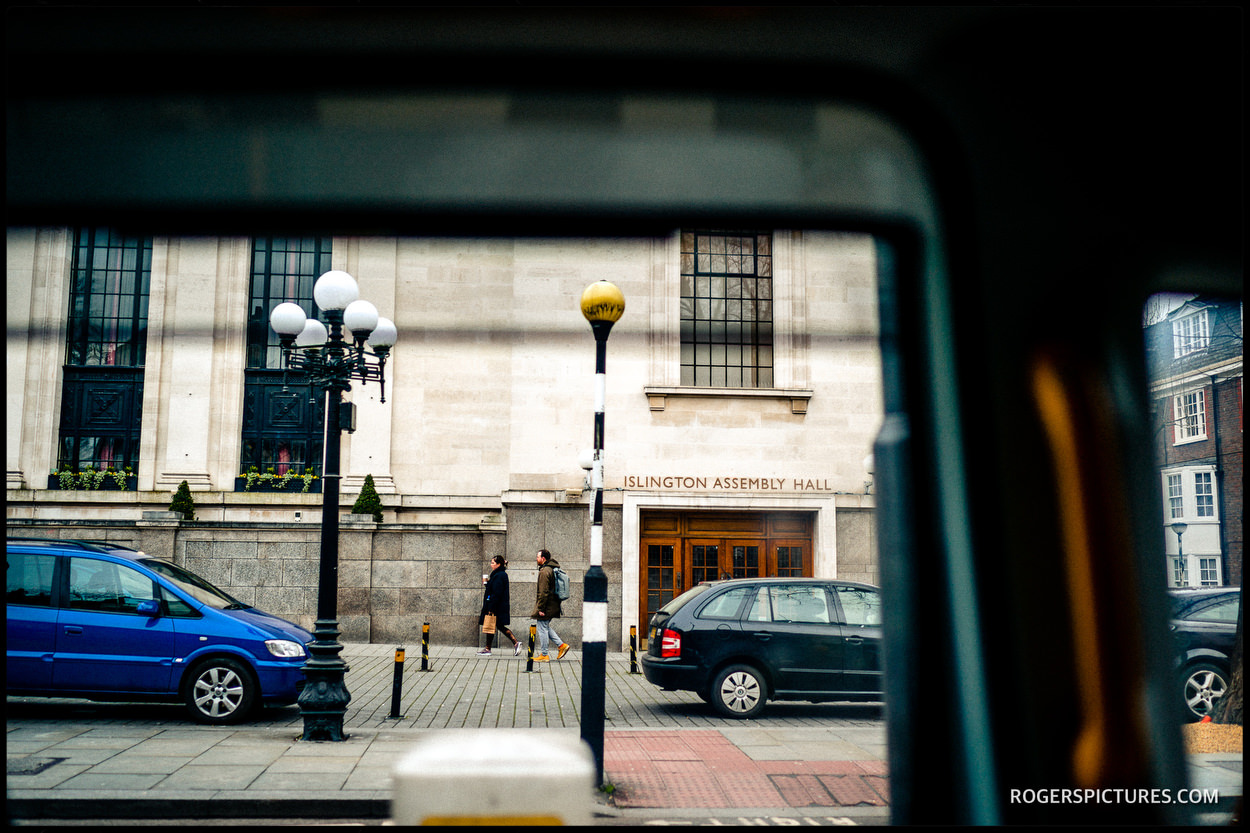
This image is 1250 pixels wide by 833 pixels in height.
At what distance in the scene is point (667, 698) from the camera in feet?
38.6

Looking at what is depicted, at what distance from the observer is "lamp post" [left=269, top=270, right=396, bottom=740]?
8414 mm

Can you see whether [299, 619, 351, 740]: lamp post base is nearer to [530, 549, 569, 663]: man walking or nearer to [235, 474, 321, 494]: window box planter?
[530, 549, 569, 663]: man walking

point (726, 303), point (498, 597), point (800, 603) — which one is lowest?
point (498, 597)

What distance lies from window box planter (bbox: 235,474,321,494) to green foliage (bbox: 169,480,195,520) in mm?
1447

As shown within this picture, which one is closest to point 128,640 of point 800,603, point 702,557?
point 800,603

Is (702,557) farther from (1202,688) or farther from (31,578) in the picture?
(1202,688)

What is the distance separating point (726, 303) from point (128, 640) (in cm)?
841

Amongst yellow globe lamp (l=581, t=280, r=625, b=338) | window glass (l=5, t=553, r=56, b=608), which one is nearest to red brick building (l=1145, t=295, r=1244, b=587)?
yellow globe lamp (l=581, t=280, r=625, b=338)

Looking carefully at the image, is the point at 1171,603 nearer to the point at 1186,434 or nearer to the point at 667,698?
the point at 1186,434

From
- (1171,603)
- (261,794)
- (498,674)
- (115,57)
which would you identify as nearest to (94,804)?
(261,794)

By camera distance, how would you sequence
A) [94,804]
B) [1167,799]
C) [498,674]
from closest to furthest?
[1167,799]
[94,804]
[498,674]

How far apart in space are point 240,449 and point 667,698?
525 inches

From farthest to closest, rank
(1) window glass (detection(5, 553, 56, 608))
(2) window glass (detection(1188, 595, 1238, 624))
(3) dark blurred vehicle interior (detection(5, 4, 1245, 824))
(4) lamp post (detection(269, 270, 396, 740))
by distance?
(1) window glass (detection(5, 553, 56, 608)) < (4) lamp post (detection(269, 270, 396, 740)) < (2) window glass (detection(1188, 595, 1238, 624)) < (3) dark blurred vehicle interior (detection(5, 4, 1245, 824))

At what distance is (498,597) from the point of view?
15750 millimetres
